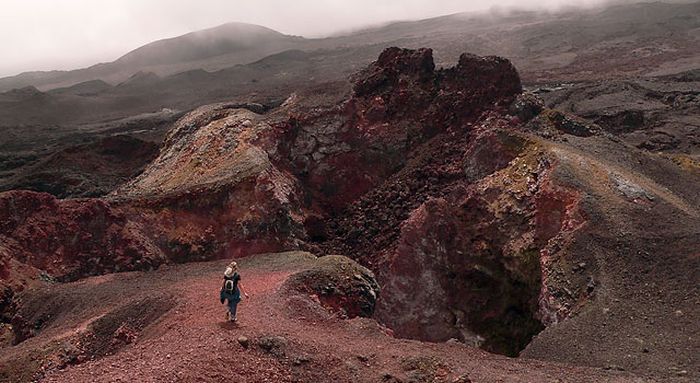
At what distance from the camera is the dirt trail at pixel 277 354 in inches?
511

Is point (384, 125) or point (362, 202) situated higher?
point (384, 125)

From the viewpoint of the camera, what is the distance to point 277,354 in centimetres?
1367

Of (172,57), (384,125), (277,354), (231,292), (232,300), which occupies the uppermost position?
(172,57)

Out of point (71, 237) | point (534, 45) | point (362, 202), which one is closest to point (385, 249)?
point (362, 202)

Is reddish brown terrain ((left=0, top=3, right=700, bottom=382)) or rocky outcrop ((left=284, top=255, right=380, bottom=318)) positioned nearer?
reddish brown terrain ((left=0, top=3, right=700, bottom=382))

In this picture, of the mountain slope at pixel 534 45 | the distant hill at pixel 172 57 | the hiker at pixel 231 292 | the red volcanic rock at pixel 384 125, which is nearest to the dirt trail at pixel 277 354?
the hiker at pixel 231 292

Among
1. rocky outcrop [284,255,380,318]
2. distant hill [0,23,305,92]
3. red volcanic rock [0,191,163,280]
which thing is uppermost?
distant hill [0,23,305,92]

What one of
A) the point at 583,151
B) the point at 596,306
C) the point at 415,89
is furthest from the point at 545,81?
the point at 596,306

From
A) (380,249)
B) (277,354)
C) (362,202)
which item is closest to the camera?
(277,354)

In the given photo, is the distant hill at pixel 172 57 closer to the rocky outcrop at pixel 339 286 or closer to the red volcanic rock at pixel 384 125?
the red volcanic rock at pixel 384 125

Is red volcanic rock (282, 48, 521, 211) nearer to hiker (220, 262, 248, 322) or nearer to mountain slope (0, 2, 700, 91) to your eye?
hiker (220, 262, 248, 322)

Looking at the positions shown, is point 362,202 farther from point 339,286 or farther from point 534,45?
point 534,45

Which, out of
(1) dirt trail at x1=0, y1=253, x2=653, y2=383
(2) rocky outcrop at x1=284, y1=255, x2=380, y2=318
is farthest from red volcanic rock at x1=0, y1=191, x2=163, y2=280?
(2) rocky outcrop at x1=284, y1=255, x2=380, y2=318

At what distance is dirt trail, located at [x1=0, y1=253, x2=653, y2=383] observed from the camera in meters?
13.0
